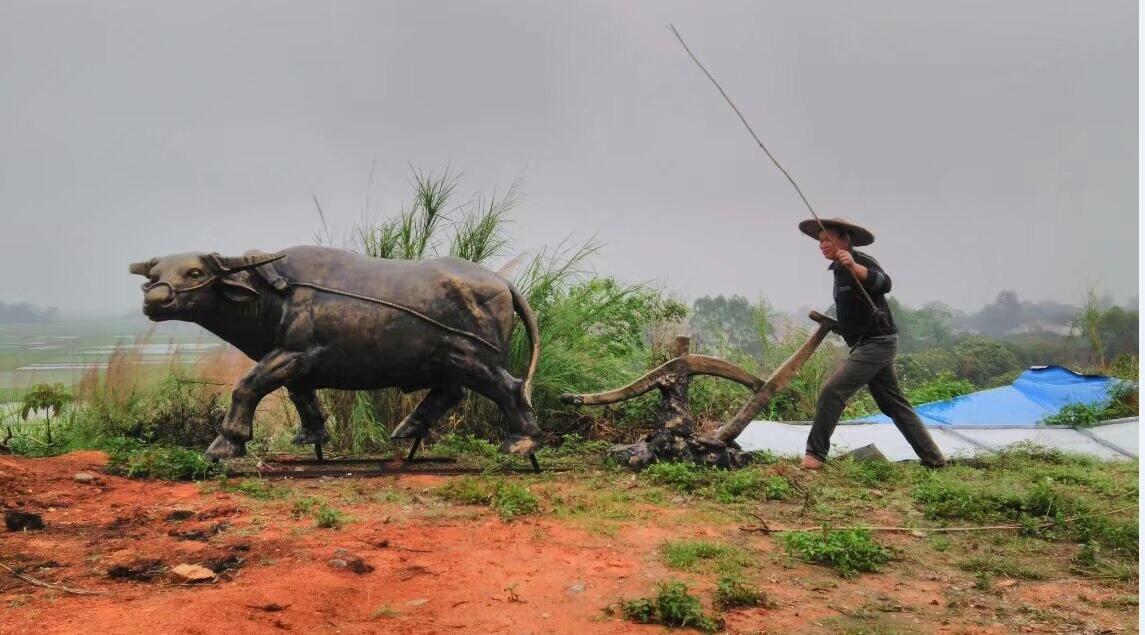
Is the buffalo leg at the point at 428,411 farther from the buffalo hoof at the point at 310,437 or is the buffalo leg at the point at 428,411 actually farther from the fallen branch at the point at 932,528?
the fallen branch at the point at 932,528

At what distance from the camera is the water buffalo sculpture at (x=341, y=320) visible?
187 inches

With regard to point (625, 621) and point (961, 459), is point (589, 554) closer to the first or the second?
point (625, 621)

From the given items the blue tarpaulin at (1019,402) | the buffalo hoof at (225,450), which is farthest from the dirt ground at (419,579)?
the blue tarpaulin at (1019,402)

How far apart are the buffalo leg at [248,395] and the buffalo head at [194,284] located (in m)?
0.44

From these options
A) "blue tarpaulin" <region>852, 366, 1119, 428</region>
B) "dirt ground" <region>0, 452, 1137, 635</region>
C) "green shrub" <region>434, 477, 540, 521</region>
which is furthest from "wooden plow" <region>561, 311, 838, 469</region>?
"blue tarpaulin" <region>852, 366, 1119, 428</region>

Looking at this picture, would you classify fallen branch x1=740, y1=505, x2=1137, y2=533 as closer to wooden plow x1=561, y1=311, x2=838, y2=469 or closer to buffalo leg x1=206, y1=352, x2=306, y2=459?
wooden plow x1=561, y1=311, x2=838, y2=469

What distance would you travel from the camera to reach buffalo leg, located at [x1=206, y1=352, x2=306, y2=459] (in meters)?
4.76

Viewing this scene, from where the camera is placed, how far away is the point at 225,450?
4781 millimetres

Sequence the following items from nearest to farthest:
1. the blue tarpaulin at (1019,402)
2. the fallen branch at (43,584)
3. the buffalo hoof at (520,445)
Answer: the fallen branch at (43,584) → the buffalo hoof at (520,445) → the blue tarpaulin at (1019,402)

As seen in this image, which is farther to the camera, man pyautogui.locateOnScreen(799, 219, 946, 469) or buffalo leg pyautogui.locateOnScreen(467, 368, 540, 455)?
man pyautogui.locateOnScreen(799, 219, 946, 469)

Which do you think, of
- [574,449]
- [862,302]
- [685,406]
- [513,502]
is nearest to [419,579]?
[513,502]

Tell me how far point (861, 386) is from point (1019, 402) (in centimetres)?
387

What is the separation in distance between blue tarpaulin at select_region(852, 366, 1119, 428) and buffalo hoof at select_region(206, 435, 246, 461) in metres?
5.47

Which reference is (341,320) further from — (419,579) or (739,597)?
(739,597)
